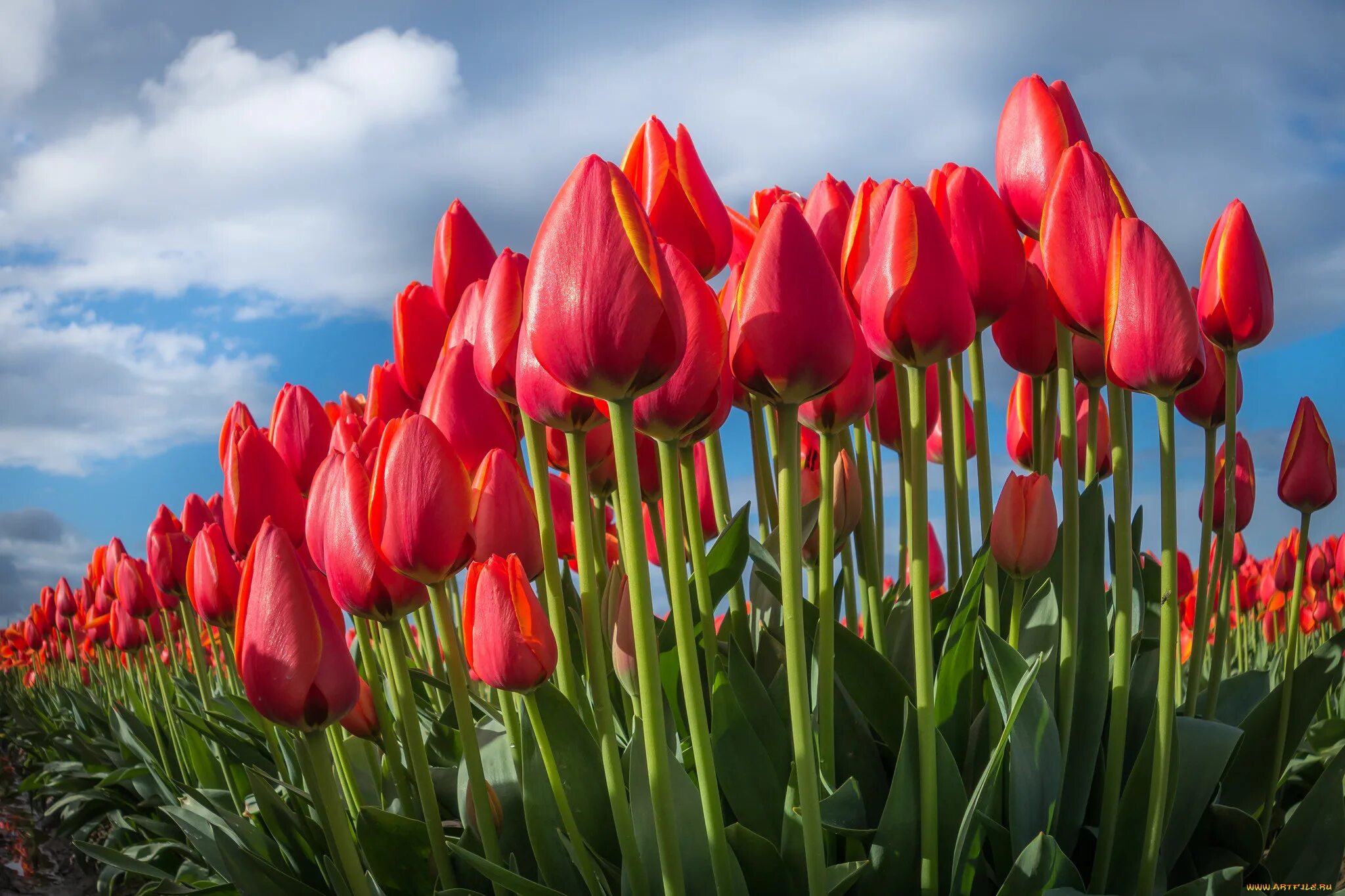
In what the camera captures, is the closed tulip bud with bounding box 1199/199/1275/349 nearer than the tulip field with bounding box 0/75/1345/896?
No

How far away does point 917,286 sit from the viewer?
1.19 metres

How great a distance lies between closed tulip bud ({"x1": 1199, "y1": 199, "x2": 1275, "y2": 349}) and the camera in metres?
1.49

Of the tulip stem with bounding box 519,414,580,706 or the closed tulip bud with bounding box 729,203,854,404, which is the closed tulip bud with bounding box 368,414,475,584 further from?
the closed tulip bud with bounding box 729,203,854,404

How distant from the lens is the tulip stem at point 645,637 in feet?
3.57

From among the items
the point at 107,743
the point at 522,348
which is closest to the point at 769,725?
the point at 522,348

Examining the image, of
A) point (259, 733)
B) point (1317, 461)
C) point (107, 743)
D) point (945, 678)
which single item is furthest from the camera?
point (107, 743)

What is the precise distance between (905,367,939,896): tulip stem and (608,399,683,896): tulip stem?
1.05 feet

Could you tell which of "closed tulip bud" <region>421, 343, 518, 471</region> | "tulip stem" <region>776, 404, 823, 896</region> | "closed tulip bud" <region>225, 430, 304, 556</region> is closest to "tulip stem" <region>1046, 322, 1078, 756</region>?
"tulip stem" <region>776, 404, 823, 896</region>

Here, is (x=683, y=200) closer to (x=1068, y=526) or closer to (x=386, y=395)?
(x=386, y=395)

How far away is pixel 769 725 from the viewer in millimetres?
1579

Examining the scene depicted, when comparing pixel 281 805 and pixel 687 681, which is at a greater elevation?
pixel 687 681

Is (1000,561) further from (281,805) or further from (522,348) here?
(281,805)

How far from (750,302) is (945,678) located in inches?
35.3

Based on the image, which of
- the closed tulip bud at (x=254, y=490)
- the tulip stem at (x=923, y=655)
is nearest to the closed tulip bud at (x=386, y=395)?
the closed tulip bud at (x=254, y=490)
